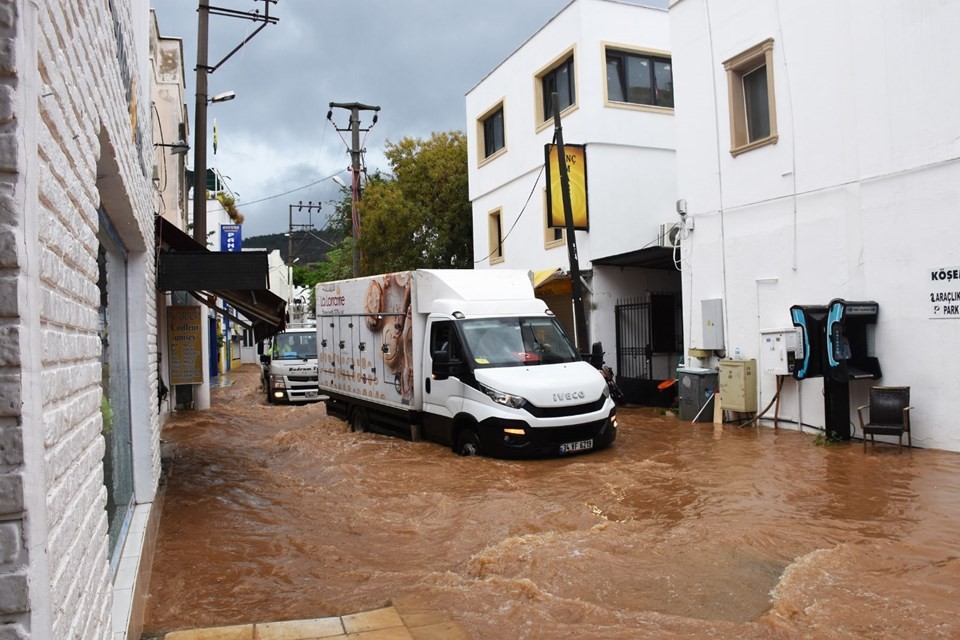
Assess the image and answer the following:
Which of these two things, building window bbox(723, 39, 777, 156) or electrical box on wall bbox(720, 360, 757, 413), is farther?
building window bbox(723, 39, 777, 156)

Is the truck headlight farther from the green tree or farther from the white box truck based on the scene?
the green tree

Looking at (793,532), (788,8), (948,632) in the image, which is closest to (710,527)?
(793,532)

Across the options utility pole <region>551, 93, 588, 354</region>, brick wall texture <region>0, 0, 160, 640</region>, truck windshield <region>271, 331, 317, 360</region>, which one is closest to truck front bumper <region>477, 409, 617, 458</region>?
utility pole <region>551, 93, 588, 354</region>

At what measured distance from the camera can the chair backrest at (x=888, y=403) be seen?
9.42 m

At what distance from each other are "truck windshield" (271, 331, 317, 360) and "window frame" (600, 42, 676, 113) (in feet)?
31.3

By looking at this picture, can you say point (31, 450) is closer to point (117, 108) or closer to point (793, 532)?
point (117, 108)

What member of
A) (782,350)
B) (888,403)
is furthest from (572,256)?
(888,403)

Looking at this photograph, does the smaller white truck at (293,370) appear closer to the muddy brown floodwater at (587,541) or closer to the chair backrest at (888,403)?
the muddy brown floodwater at (587,541)

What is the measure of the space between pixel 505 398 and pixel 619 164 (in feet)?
32.1

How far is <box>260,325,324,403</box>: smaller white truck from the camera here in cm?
1862

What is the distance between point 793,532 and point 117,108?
5.93m

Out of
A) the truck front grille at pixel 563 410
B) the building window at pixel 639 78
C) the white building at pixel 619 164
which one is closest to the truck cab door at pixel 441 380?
the truck front grille at pixel 563 410

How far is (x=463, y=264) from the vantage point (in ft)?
88.6

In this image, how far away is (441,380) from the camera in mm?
10289
